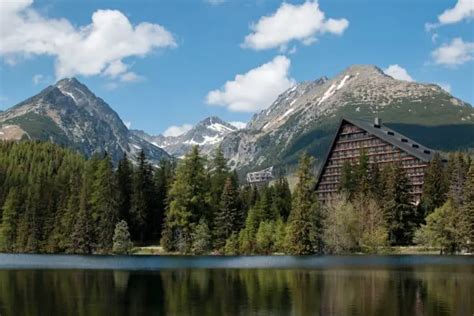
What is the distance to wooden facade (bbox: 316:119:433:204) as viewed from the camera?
6457 inches

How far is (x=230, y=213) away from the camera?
12538 centimetres

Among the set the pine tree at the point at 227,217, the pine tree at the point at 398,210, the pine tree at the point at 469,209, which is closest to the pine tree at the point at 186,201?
the pine tree at the point at 227,217

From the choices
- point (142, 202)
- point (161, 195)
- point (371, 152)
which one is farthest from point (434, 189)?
point (142, 202)

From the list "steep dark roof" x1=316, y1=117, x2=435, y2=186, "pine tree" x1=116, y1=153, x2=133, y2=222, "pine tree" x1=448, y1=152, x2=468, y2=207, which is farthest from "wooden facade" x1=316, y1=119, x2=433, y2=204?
"pine tree" x1=116, y1=153, x2=133, y2=222

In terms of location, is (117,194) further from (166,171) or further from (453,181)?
(453,181)

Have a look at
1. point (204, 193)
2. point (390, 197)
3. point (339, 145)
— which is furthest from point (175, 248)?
point (339, 145)

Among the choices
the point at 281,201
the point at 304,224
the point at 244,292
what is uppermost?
the point at 281,201

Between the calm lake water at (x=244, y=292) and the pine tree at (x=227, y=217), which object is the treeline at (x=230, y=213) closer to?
the pine tree at (x=227, y=217)

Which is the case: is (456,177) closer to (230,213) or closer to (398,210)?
(398,210)

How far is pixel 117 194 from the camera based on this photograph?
Answer: 13438 cm

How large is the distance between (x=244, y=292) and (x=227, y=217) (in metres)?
76.2

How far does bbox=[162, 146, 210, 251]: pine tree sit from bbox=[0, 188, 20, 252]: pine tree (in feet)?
139

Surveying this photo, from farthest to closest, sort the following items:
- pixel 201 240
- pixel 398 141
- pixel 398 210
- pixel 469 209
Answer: pixel 398 141 → pixel 398 210 → pixel 201 240 → pixel 469 209

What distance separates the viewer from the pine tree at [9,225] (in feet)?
490
